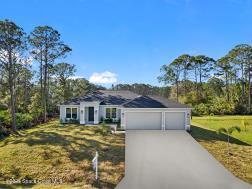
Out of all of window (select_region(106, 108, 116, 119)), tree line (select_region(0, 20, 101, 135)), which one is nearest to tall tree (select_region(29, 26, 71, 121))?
tree line (select_region(0, 20, 101, 135))

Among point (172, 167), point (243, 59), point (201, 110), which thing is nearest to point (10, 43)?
point (172, 167)

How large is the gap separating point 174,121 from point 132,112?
4.01 m

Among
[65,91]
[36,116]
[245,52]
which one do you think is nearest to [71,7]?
[36,116]

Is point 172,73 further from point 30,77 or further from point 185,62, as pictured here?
point 30,77

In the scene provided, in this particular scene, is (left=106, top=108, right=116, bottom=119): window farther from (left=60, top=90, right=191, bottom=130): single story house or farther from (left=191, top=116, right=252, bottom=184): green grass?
(left=191, top=116, right=252, bottom=184): green grass

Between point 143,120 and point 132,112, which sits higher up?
point 132,112

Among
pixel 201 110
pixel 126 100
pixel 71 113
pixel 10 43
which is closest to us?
pixel 10 43

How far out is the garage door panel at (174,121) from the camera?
2580cm

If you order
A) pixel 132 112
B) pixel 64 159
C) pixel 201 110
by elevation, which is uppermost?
pixel 132 112

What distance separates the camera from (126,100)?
1243 inches

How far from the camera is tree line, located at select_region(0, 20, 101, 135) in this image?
2362cm

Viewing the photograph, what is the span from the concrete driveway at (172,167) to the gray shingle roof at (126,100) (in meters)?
5.67

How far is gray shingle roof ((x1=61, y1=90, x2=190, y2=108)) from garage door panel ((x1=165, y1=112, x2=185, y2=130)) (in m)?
0.80

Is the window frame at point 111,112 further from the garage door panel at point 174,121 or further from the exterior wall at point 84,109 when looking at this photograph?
the garage door panel at point 174,121
